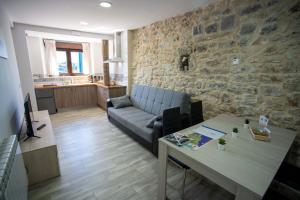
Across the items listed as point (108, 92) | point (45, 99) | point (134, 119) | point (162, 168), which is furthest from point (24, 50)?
point (162, 168)

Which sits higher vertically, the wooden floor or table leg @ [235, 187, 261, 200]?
table leg @ [235, 187, 261, 200]

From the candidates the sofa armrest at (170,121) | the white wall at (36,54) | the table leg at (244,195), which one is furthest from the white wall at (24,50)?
the table leg at (244,195)

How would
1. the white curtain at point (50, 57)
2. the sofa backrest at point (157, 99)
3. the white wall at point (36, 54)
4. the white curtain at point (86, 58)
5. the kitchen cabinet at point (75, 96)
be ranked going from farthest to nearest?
1. the white curtain at point (86, 58)
2. the white curtain at point (50, 57)
3. the kitchen cabinet at point (75, 96)
4. the white wall at point (36, 54)
5. the sofa backrest at point (157, 99)

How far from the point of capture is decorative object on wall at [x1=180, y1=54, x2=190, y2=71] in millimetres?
2914

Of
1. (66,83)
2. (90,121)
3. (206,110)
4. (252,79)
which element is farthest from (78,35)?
(252,79)

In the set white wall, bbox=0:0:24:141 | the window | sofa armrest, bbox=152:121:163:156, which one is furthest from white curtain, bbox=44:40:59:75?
sofa armrest, bbox=152:121:163:156

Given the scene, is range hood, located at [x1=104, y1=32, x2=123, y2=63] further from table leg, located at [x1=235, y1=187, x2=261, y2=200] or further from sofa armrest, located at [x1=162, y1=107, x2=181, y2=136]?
table leg, located at [x1=235, y1=187, x2=261, y2=200]

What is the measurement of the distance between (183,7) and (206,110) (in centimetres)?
180

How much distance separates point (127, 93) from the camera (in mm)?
4695

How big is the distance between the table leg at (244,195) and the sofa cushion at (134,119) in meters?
1.59

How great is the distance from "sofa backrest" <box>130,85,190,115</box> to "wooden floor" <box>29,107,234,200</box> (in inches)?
33.9

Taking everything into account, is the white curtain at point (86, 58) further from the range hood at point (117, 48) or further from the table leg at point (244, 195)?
the table leg at point (244, 195)

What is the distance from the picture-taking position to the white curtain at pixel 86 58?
5656 millimetres

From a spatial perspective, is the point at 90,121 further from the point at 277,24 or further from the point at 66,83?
the point at 277,24
